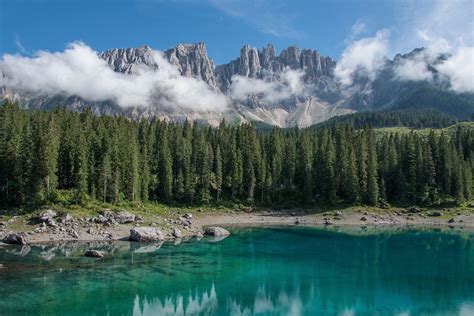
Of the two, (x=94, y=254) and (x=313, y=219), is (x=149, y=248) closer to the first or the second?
(x=94, y=254)

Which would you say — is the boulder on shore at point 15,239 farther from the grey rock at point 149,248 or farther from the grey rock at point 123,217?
the grey rock at point 149,248

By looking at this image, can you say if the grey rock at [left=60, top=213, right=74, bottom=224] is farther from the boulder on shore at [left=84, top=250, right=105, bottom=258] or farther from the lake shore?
the boulder on shore at [left=84, top=250, right=105, bottom=258]

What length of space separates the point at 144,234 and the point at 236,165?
5274cm

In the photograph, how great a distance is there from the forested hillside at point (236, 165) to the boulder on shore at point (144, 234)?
19269mm

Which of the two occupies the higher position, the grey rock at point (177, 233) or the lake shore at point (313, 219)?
the lake shore at point (313, 219)

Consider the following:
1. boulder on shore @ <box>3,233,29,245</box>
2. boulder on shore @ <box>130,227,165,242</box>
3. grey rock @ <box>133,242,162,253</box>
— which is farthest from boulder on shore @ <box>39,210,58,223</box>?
grey rock @ <box>133,242,162,253</box>

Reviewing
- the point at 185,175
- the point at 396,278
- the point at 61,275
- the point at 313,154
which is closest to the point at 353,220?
the point at 313,154

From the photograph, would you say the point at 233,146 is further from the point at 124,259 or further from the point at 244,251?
the point at 124,259

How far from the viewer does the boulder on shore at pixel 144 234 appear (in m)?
70.9

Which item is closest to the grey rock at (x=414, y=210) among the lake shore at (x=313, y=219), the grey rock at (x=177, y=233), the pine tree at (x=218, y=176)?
the lake shore at (x=313, y=219)

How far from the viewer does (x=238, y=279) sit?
4934 cm

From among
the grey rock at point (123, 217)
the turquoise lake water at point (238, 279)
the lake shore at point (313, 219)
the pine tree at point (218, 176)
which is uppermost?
the pine tree at point (218, 176)

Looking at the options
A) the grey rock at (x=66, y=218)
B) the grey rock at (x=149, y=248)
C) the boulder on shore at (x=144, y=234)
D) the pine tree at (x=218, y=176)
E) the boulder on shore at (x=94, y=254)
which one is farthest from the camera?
the pine tree at (x=218, y=176)

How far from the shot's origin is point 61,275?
152ft
